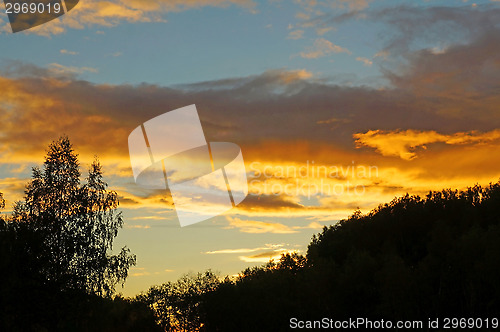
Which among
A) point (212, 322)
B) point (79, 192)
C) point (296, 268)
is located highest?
point (79, 192)

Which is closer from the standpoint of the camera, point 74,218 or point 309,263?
point 74,218

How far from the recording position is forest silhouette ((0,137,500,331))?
43.2m

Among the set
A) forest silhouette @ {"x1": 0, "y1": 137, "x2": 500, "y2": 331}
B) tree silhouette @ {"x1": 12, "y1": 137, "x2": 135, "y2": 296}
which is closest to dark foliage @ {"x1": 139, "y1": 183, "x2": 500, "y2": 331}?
forest silhouette @ {"x1": 0, "y1": 137, "x2": 500, "y2": 331}

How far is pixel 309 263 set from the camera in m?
75.7

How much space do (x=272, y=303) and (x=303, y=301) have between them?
774 cm

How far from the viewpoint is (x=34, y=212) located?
4991 centimetres

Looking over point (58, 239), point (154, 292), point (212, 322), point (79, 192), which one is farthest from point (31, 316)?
point (154, 292)

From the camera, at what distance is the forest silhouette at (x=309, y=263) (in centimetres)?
4316

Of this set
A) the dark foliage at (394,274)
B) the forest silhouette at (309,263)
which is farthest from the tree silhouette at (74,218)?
the dark foliage at (394,274)

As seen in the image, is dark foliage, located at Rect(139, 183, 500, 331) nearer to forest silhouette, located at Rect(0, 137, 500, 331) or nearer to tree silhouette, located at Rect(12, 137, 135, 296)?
forest silhouette, located at Rect(0, 137, 500, 331)

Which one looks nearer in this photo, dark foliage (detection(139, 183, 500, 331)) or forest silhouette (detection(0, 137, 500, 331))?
forest silhouette (detection(0, 137, 500, 331))

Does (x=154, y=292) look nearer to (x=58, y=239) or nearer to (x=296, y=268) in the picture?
(x=296, y=268)

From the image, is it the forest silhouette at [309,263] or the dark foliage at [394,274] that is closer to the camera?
the forest silhouette at [309,263]

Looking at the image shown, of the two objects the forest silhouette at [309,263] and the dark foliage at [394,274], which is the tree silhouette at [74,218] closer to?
the forest silhouette at [309,263]
